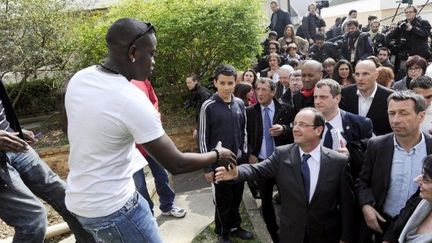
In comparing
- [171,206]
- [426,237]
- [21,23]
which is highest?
[21,23]

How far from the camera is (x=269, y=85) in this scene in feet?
14.8

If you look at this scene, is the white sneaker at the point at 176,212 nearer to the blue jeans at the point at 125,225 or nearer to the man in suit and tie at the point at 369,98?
the man in suit and tie at the point at 369,98

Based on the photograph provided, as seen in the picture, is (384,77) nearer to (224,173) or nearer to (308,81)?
(308,81)

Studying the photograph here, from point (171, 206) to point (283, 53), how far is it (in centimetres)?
525

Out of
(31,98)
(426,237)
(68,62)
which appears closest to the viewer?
(426,237)

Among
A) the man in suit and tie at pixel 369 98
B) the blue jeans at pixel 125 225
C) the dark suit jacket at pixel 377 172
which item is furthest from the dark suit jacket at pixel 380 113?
the blue jeans at pixel 125 225

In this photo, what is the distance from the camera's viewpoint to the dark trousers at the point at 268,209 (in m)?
4.21

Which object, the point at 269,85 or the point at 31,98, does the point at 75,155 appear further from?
the point at 31,98

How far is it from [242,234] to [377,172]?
66.1 inches

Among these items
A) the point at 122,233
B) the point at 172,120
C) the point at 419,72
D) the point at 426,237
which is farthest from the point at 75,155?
the point at 172,120

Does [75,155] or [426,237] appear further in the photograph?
[426,237]

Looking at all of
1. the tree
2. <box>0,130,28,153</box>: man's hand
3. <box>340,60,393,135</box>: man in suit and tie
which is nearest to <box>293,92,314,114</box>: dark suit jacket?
<box>340,60,393,135</box>: man in suit and tie

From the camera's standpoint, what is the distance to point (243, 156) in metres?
4.34

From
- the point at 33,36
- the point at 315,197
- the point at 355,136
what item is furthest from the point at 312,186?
the point at 33,36
